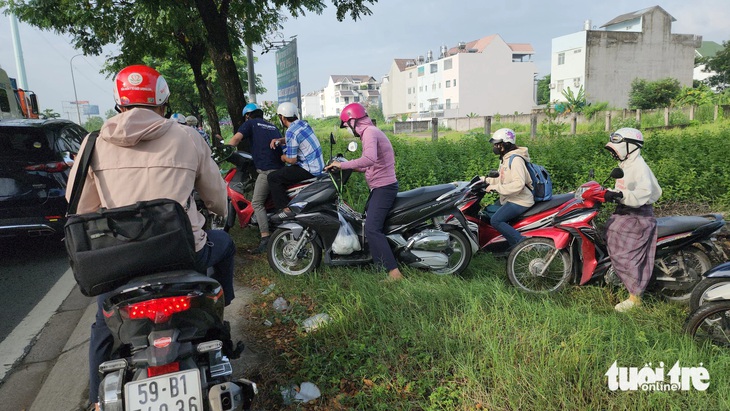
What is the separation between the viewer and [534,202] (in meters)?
5.06

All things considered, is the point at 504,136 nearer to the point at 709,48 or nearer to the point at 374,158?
the point at 374,158

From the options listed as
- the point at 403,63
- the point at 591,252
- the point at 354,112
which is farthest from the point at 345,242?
the point at 403,63

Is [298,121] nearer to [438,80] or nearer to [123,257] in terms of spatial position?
[123,257]

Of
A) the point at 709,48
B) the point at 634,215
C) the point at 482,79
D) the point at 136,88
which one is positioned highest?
the point at 709,48

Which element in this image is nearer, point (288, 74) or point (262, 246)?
point (262, 246)

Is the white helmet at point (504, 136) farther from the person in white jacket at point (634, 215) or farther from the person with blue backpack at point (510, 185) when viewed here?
the person in white jacket at point (634, 215)

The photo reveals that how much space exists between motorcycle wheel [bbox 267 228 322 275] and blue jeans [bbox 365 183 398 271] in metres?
0.61

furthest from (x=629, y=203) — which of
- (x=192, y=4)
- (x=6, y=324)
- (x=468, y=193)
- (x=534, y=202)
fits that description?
(x=192, y=4)

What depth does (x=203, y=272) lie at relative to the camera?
253 cm

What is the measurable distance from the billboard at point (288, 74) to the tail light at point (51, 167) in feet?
16.4

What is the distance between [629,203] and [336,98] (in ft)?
382

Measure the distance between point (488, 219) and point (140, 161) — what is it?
4043 millimetres

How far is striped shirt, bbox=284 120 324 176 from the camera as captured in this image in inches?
219

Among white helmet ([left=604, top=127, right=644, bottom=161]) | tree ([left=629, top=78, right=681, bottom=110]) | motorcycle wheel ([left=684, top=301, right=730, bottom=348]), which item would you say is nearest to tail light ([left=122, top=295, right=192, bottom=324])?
motorcycle wheel ([left=684, top=301, right=730, bottom=348])
